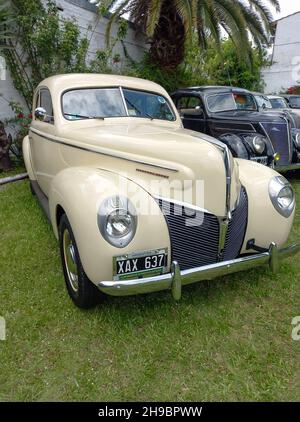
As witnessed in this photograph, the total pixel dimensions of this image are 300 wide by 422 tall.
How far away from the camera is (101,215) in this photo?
204 centimetres

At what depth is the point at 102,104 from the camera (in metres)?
3.38

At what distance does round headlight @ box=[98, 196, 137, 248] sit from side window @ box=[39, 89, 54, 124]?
67.9 inches

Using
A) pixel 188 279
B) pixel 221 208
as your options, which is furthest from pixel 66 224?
pixel 221 208

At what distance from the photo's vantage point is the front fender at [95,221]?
2.04m

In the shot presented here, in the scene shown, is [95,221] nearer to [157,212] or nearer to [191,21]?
[157,212]

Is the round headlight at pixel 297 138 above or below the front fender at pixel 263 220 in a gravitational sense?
above

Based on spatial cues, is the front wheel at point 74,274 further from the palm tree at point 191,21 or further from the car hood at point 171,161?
the palm tree at point 191,21

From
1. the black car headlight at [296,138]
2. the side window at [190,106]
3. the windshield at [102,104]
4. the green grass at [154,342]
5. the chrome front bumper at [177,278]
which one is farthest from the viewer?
the side window at [190,106]

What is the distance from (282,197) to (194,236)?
924 millimetres

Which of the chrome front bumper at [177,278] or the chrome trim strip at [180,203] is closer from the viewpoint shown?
the chrome front bumper at [177,278]

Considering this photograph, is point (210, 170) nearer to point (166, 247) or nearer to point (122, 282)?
point (166, 247)

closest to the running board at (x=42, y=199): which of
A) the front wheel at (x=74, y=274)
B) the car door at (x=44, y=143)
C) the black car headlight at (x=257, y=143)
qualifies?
the car door at (x=44, y=143)

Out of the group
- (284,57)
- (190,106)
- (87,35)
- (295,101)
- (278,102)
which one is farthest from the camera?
(284,57)

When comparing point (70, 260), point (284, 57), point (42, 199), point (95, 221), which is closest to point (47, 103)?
point (42, 199)
